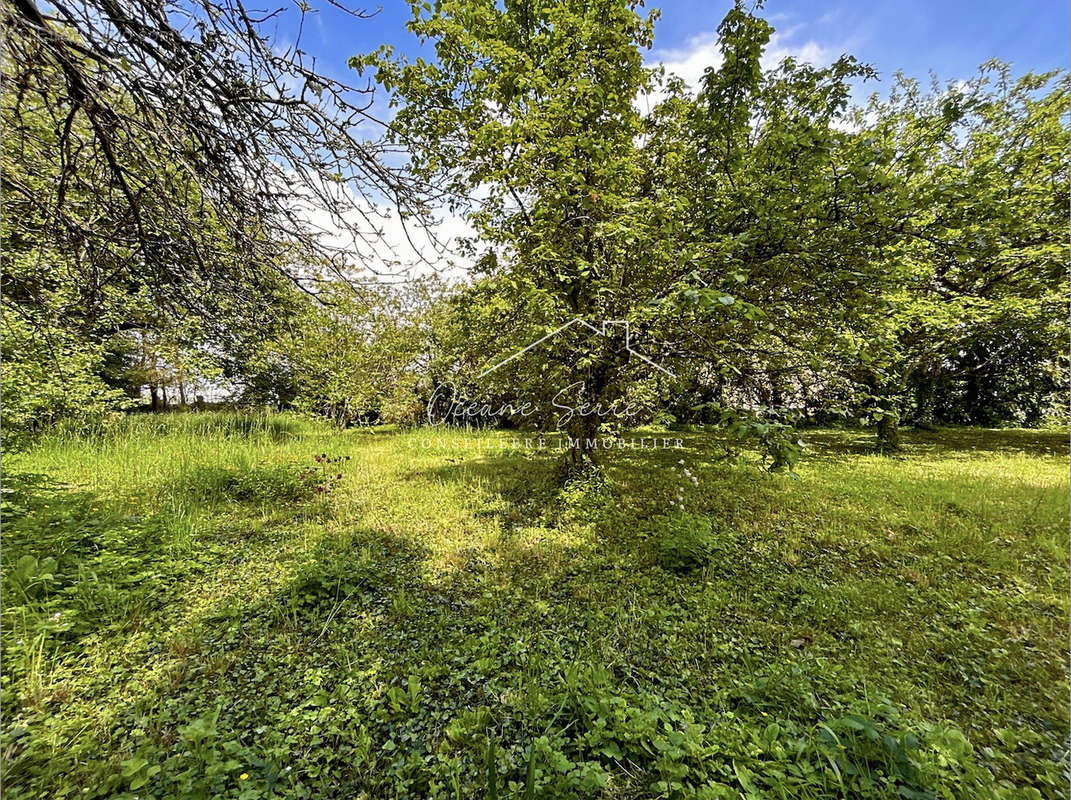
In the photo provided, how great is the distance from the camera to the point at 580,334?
13.7ft

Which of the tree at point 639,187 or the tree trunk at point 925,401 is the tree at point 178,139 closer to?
the tree at point 639,187

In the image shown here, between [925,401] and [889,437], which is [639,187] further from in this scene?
[889,437]

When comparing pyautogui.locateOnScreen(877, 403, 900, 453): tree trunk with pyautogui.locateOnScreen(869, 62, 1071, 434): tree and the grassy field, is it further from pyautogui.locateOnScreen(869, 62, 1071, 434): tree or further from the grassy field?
pyautogui.locateOnScreen(869, 62, 1071, 434): tree

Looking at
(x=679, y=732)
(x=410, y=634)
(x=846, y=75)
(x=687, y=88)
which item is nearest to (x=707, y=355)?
(x=846, y=75)

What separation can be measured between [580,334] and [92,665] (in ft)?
14.4

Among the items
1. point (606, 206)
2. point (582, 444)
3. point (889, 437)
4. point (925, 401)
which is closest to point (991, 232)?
point (606, 206)

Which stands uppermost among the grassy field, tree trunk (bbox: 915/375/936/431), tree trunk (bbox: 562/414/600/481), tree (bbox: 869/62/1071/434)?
tree (bbox: 869/62/1071/434)

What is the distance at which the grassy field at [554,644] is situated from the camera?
1.57m

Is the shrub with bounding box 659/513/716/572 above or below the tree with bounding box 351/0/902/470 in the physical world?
below

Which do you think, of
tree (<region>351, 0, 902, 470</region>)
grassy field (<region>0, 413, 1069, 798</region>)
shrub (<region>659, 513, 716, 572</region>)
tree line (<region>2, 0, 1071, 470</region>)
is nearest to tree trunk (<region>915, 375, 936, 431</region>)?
tree line (<region>2, 0, 1071, 470</region>)

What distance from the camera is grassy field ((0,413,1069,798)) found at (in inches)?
61.8

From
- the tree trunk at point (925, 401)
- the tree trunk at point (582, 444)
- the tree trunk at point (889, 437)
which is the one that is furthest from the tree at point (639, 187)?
the tree trunk at point (889, 437)

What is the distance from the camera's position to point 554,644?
2.41 m

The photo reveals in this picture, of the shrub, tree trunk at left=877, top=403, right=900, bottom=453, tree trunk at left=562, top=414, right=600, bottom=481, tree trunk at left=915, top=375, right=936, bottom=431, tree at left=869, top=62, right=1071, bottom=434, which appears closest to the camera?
tree at left=869, top=62, right=1071, bottom=434
